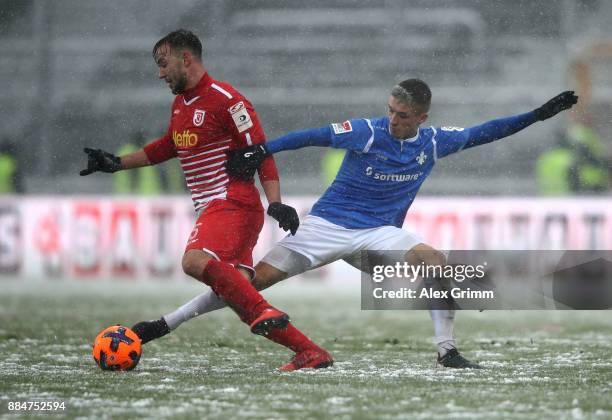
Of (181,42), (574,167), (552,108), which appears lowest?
(552,108)

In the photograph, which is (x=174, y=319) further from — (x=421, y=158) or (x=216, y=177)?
(x=421, y=158)

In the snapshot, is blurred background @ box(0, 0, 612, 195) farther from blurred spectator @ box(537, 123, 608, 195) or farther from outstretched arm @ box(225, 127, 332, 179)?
outstretched arm @ box(225, 127, 332, 179)

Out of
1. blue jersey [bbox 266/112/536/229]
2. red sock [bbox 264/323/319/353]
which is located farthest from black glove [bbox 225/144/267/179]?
red sock [bbox 264/323/319/353]

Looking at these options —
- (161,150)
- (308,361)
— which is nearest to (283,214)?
(308,361)

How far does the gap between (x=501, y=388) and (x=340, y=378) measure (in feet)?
2.46

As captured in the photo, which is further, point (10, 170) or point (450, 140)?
point (10, 170)

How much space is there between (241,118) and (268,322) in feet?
3.73

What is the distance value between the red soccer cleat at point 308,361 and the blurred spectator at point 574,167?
30.1 ft

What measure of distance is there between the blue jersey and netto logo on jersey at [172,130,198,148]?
2.45ft

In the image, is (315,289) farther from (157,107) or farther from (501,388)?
(501,388)

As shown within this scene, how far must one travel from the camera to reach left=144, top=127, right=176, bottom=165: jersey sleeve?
21.2ft

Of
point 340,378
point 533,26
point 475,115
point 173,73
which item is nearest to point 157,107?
point 475,115

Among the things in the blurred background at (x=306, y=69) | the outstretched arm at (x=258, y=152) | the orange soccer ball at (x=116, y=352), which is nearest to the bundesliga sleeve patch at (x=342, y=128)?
the outstretched arm at (x=258, y=152)

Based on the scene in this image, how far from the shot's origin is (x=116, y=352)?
5.84 m
